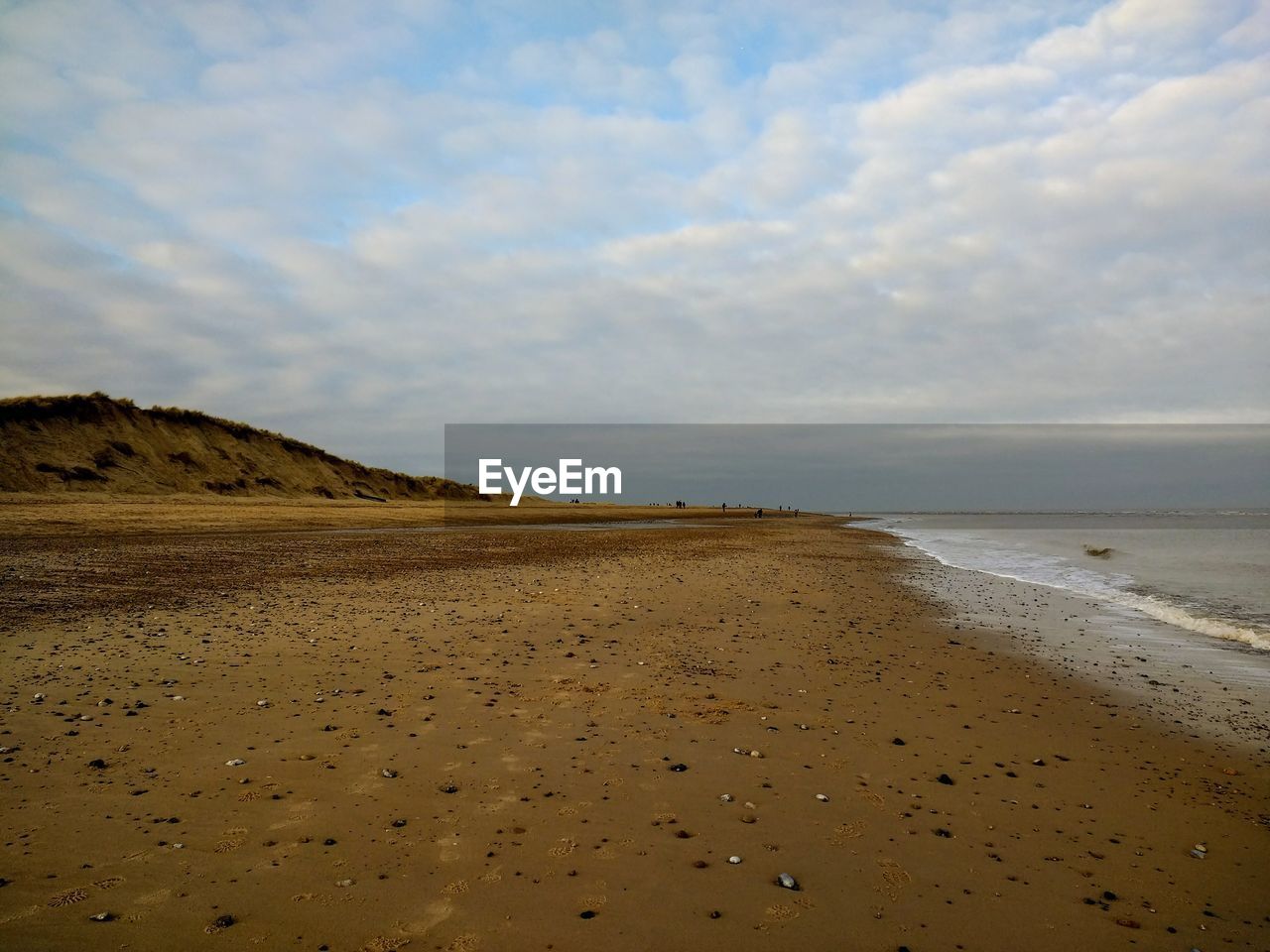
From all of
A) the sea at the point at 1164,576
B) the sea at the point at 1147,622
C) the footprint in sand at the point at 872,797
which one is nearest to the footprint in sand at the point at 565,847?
the footprint in sand at the point at 872,797

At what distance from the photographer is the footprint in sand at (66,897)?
13.5 ft

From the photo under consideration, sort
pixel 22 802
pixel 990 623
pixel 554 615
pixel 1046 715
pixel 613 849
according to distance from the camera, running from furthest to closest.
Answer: pixel 990 623 < pixel 554 615 < pixel 1046 715 < pixel 22 802 < pixel 613 849

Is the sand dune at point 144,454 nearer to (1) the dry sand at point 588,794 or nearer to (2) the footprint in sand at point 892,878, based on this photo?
(1) the dry sand at point 588,794

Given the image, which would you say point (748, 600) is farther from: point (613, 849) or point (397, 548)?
point (397, 548)

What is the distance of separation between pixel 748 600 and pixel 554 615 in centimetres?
511

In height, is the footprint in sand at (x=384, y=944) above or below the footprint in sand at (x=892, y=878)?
above

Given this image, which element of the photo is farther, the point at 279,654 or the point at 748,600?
the point at 748,600

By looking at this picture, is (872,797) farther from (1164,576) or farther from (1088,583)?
(1164,576)

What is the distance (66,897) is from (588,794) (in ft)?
11.7

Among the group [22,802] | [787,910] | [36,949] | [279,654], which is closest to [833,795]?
[787,910]

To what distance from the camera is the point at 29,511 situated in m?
34.4

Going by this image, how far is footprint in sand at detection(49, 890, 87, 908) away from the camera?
412cm

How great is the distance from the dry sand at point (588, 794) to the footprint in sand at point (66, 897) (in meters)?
0.02

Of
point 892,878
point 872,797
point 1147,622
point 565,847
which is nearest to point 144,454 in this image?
point 565,847
